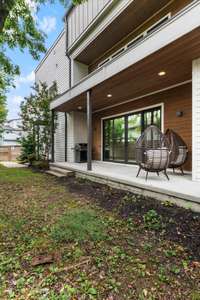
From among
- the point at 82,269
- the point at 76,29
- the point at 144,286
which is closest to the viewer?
the point at 144,286

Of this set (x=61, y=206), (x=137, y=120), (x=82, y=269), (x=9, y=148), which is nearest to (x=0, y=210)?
(x=61, y=206)

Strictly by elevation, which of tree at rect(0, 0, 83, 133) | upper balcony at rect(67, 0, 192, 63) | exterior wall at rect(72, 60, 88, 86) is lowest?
tree at rect(0, 0, 83, 133)

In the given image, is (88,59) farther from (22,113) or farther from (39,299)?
(39,299)

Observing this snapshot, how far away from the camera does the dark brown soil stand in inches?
100

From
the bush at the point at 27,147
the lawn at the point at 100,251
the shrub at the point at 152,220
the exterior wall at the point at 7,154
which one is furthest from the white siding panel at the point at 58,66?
the shrub at the point at 152,220

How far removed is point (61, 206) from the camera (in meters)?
3.97

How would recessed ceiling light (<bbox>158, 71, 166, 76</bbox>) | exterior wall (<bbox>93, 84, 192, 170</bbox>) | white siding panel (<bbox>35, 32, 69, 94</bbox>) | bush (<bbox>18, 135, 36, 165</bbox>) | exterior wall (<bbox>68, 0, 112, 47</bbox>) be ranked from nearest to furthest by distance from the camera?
1. recessed ceiling light (<bbox>158, 71, 166, 76</bbox>)
2. exterior wall (<bbox>93, 84, 192, 170</bbox>)
3. exterior wall (<bbox>68, 0, 112, 47</bbox>)
4. white siding panel (<bbox>35, 32, 69, 94</bbox>)
5. bush (<bbox>18, 135, 36, 165</bbox>)

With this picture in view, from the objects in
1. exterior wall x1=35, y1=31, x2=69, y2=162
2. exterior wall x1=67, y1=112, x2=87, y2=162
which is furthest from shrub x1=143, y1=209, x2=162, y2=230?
exterior wall x1=35, y1=31, x2=69, y2=162

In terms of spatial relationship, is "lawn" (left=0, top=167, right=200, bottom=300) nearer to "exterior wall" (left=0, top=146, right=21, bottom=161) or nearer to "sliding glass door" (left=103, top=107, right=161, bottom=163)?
"sliding glass door" (left=103, top=107, right=161, bottom=163)

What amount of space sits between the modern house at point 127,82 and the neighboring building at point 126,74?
0.02 meters

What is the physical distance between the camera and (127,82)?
5.88 meters

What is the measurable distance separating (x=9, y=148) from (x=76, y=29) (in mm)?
11274

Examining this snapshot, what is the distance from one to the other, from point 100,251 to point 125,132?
654cm

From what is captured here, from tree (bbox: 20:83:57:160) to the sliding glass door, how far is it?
2.96 metres
